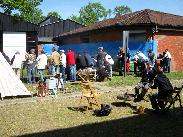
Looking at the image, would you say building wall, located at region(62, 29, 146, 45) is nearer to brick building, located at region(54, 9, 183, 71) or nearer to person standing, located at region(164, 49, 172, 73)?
brick building, located at region(54, 9, 183, 71)

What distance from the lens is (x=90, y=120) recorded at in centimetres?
1047

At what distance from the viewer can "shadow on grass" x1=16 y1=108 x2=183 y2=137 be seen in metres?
8.86

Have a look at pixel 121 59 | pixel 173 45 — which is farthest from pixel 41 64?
pixel 173 45

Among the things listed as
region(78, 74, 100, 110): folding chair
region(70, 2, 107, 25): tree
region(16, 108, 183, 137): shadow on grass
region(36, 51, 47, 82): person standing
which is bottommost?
region(16, 108, 183, 137): shadow on grass

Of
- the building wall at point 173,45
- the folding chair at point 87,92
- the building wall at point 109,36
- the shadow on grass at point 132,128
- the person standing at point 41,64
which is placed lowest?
the shadow on grass at point 132,128

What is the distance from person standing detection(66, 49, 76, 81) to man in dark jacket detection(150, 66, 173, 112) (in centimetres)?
860

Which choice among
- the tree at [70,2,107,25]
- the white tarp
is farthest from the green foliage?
the white tarp

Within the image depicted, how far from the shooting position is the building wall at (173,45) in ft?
86.1

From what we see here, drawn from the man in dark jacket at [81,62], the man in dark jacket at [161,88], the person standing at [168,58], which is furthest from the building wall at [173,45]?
the man in dark jacket at [161,88]

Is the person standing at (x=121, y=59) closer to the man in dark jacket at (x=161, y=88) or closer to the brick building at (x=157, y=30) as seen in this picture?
the brick building at (x=157, y=30)

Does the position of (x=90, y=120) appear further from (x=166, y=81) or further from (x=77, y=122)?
(x=166, y=81)

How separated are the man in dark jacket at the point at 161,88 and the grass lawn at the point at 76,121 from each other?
1.25 feet

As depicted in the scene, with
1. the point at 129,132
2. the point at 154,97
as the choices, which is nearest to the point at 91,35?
the point at 154,97

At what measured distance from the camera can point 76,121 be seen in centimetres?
1037
